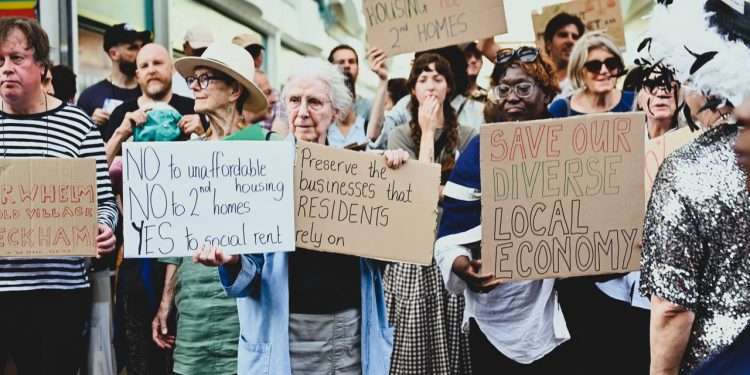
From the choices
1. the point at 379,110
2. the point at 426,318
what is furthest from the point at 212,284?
the point at 379,110

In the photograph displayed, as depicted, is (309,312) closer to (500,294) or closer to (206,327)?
(206,327)

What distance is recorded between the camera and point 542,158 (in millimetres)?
4723

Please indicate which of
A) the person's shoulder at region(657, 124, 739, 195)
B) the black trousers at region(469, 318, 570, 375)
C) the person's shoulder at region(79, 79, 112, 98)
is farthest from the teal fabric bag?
the person's shoulder at region(657, 124, 739, 195)

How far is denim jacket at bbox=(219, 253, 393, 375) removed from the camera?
14.7 feet

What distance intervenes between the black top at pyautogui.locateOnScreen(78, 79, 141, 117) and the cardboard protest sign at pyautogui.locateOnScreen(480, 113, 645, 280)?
3.73 meters

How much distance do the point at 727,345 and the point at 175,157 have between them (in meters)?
2.13

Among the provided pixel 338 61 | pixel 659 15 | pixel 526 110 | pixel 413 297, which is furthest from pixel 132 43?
pixel 659 15

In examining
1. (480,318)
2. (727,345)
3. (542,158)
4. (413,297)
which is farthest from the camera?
(413,297)

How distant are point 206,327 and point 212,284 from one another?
177 mm

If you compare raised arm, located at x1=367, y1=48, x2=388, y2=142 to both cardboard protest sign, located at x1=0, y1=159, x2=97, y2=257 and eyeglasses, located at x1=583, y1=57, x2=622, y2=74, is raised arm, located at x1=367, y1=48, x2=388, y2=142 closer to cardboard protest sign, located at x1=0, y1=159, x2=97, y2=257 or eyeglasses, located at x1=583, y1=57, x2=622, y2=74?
eyeglasses, located at x1=583, y1=57, x2=622, y2=74

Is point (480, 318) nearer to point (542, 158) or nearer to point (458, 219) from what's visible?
point (458, 219)

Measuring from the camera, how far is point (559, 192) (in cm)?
472

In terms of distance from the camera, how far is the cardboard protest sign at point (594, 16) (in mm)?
9031

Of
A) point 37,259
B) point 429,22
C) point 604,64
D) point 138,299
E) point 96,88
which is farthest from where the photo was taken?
point 96,88
